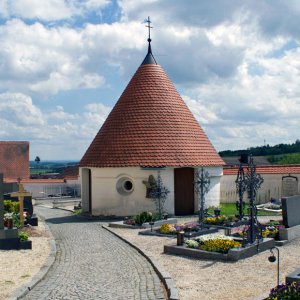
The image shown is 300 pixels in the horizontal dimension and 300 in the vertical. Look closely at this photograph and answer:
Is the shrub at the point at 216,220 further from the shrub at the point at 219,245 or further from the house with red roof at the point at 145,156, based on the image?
the shrub at the point at 219,245

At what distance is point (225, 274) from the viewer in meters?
9.26

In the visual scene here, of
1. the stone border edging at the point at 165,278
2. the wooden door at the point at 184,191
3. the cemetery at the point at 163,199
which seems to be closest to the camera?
the stone border edging at the point at 165,278

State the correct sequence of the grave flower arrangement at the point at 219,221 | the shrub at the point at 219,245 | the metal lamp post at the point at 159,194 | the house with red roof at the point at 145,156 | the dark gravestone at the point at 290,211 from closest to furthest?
the shrub at the point at 219,245 < the dark gravestone at the point at 290,211 < the grave flower arrangement at the point at 219,221 < the metal lamp post at the point at 159,194 < the house with red roof at the point at 145,156

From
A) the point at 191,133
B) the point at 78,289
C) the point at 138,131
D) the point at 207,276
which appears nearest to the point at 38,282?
the point at 78,289

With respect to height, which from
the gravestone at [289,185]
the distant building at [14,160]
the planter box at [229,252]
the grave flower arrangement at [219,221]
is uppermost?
the distant building at [14,160]

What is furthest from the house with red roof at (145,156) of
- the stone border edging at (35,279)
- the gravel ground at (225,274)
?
the stone border edging at (35,279)

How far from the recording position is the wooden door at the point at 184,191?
20.7 meters

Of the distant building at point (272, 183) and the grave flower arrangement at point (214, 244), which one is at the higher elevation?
the distant building at point (272, 183)

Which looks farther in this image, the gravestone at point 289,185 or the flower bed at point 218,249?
the gravestone at point 289,185

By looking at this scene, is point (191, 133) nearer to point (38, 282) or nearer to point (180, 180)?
point (180, 180)

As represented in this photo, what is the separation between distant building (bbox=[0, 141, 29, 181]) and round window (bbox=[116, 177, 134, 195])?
65.7ft

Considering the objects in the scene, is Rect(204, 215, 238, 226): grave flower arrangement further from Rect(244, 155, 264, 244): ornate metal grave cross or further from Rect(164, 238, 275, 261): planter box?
Rect(164, 238, 275, 261): planter box

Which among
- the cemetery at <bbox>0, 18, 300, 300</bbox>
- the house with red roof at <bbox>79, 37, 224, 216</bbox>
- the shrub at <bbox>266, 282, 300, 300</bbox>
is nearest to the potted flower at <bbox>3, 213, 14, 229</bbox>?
the cemetery at <bbox>0, 18, 300, 300</bbox>

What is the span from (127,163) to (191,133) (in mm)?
3914
